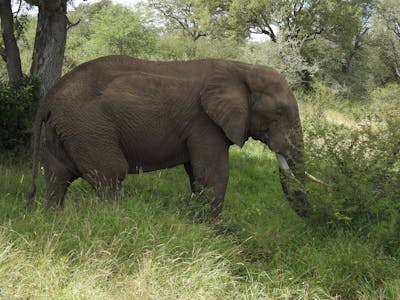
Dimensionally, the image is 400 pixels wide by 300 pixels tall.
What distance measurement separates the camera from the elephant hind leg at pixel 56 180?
5.14 m

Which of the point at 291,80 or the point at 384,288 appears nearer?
the point at 384,288

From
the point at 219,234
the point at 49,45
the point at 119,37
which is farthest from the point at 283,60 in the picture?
the point at 219,234

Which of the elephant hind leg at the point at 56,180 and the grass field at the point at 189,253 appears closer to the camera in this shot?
the grass field at the point at 189,253

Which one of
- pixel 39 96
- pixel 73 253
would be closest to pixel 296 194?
pixel 73 253

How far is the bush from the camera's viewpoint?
6.99 m

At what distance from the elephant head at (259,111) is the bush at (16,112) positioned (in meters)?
3.19

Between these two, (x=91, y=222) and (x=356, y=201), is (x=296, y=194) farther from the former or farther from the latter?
(x=91, y=222)

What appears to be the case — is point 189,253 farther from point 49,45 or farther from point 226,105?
point 49,45

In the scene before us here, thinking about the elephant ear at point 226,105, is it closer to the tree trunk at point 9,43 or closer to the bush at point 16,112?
the bush at point 16,112

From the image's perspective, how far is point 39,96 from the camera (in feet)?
25.0

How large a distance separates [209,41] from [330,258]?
112ft

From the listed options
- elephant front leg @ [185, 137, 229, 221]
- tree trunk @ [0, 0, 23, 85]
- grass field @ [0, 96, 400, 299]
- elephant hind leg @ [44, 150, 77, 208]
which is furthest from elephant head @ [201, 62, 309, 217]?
tree trunk @ [0, 0, 23, 85]

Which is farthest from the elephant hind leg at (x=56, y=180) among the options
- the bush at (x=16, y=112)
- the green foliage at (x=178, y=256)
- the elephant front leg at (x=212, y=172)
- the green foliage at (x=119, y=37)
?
the green foliage at (x=119, y=37)

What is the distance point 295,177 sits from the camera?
17.2ft
